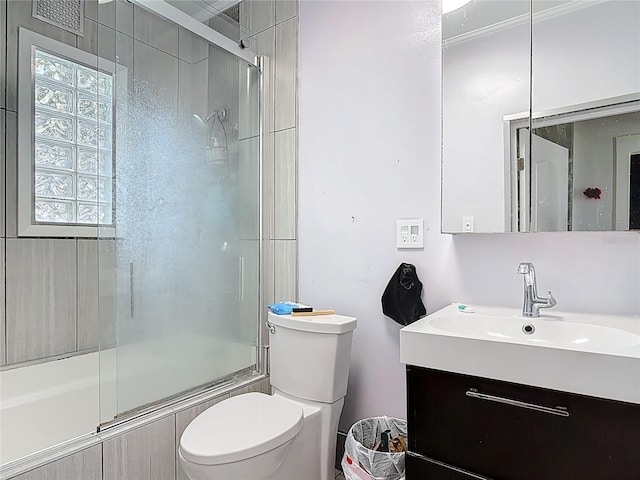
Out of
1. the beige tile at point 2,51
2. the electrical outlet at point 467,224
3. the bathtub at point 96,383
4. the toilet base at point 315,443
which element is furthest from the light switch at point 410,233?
the beige tile at point 2,51

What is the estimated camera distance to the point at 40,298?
1.96m

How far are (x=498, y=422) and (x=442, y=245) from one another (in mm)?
721

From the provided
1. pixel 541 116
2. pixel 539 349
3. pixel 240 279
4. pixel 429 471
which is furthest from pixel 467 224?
pixel 240 279

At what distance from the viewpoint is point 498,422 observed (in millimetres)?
1111

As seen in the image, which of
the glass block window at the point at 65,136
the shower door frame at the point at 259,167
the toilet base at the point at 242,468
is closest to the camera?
the toilet base at the point at 242,468

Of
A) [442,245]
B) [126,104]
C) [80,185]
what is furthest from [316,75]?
[80,185]

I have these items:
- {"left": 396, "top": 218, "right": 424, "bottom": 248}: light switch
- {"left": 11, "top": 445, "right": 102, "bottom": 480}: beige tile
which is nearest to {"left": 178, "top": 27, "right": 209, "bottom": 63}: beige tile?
{"left": 396, "top": 218, "right": 424, "bottom": 248}: light switch

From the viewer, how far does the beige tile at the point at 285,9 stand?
2.15m

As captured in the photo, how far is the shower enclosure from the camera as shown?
1.54 metres

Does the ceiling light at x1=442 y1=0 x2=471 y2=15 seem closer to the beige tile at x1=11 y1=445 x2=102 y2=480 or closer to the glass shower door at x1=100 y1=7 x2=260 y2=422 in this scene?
the glass shower door at x1=100 y1=7 x2=260 y2=422

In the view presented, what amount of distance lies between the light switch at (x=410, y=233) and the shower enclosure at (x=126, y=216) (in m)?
0.75

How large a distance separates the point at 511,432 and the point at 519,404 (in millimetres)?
84

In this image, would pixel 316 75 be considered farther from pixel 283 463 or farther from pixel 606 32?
pixel 283 463

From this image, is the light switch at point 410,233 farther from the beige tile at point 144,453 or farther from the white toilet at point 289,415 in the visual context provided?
the beige tile at point 144,453
